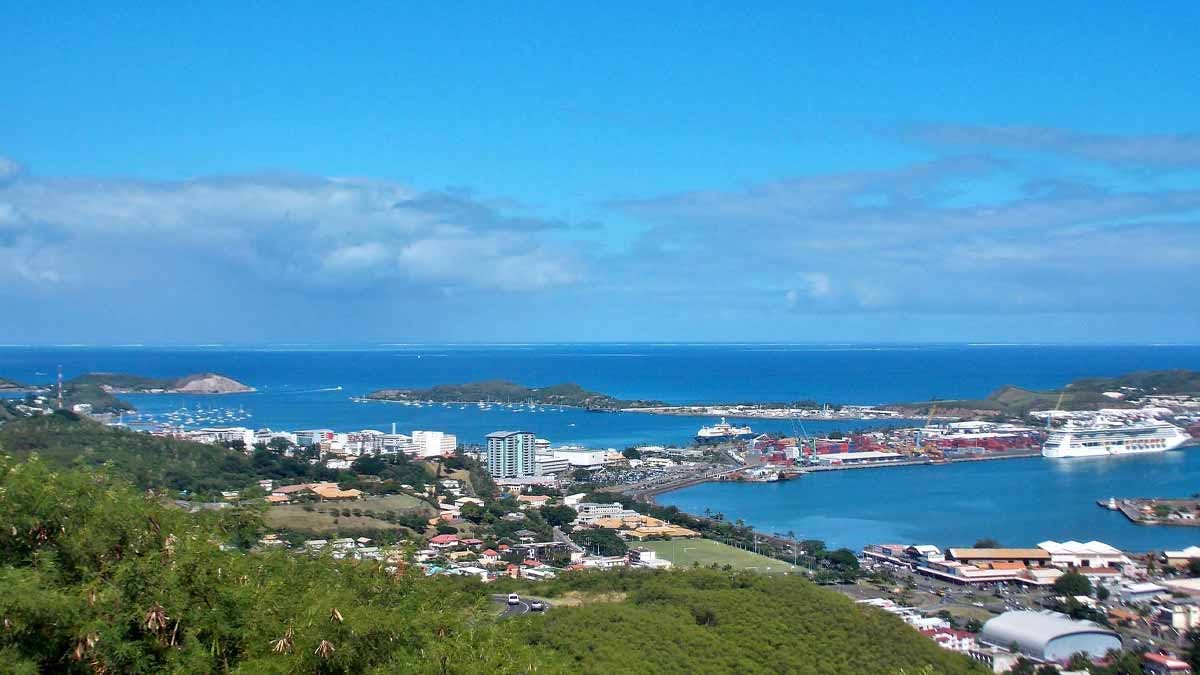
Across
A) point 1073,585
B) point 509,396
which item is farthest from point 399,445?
point 509,396

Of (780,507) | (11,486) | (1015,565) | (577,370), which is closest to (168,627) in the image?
(11,486)

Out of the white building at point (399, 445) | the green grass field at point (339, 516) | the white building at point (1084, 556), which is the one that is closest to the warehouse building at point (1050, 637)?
the white building at point (1084, 556)

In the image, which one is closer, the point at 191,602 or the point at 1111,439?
the point at 191,602

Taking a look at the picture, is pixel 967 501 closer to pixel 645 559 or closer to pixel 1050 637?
pixel 645 559

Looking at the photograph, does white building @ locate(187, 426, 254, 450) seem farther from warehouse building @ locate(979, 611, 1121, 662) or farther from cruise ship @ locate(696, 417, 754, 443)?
warehouse building @ locate(979, 611, 1121, 662)

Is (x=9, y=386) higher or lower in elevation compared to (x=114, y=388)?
higher

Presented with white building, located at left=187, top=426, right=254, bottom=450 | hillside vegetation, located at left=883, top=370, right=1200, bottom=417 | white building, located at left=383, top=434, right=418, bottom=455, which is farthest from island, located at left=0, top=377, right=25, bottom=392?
hillside vegetation, located at left=883, top=370, right=1200, bottom=417

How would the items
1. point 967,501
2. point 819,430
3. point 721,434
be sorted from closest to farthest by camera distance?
point 967,501, point 721,434, point 819,430

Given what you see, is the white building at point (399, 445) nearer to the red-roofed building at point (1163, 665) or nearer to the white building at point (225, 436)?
the white building at point (225, 436)

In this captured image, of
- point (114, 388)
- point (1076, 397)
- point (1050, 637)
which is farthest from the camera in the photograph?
point (114, 388)
